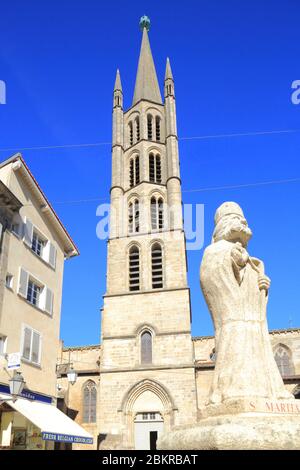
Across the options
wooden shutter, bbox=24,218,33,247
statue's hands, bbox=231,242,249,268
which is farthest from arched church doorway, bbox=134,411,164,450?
statue's hands, bbox=231,242,249,268

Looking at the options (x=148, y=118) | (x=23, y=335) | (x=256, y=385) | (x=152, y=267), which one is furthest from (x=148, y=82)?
(x=256, y=385)

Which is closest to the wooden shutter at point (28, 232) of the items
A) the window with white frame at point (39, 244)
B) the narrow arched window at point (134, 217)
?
the window with white frame at point (39, 244)

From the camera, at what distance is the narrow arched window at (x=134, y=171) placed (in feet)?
120

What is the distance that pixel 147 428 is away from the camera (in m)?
25.6

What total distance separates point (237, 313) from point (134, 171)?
1304 inches

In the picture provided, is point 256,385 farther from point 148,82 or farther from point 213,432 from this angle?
point 148,82

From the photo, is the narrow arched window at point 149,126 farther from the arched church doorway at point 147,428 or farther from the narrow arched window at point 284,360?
the arched church doorway at point 147,428

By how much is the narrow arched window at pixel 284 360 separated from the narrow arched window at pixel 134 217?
1458 centimetres

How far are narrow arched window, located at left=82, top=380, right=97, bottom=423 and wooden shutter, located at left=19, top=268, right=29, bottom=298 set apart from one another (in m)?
15.5

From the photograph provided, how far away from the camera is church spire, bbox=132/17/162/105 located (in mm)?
42344

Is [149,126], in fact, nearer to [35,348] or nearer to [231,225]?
[35,348]

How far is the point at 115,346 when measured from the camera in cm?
2811

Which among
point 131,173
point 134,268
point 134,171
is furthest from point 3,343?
point 131,173

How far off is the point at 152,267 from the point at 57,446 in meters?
13.9
